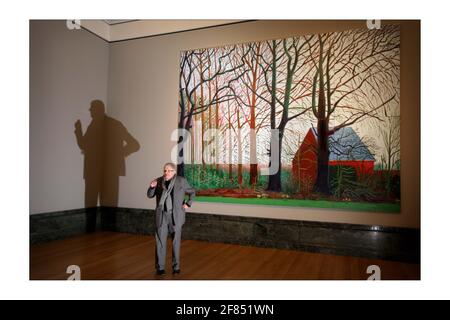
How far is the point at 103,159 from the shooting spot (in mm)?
5109

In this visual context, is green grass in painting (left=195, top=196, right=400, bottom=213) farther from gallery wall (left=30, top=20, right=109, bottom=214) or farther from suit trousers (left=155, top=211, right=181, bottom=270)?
gallery wall (left=30, top=20, right=109, bottom=214)

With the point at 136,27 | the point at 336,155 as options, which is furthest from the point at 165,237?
the point at 136,27

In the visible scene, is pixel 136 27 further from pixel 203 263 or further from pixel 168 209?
pixel 203 263

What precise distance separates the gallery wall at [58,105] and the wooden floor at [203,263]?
809 millimetres

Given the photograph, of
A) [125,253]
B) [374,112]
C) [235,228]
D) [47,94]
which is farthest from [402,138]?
[47,94]

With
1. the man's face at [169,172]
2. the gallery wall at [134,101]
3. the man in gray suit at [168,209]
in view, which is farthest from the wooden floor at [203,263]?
the man's face at [169,172]

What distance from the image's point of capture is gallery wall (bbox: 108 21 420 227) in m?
3.48

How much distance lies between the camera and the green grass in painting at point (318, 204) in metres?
3.55

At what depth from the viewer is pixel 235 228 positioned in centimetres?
420

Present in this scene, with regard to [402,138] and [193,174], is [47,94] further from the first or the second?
[402,138]

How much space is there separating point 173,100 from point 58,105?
5.61 ft

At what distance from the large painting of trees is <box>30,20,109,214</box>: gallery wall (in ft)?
5.36

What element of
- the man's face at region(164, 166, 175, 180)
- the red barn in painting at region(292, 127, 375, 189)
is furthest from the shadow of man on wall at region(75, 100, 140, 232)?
the red barn in painting at region(292, 127, 375, 189)
